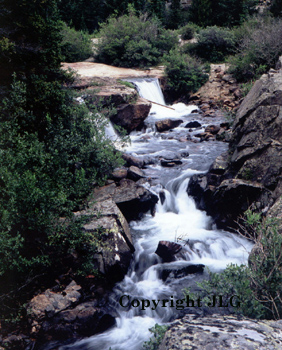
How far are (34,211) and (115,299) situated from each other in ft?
7.07

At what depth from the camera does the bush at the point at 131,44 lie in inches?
795

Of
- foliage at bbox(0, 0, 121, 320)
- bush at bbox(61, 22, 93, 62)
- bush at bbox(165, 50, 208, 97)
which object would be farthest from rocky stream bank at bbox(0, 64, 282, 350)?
bush at bbox(61, 22, 93, 62)

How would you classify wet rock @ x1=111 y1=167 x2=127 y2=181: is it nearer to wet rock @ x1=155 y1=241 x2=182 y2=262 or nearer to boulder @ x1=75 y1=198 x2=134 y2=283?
boulder @ x1=75 y1=198 x2=134 y2=283

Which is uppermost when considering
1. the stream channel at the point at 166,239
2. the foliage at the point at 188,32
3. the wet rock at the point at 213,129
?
the foliage at the point at 188,32

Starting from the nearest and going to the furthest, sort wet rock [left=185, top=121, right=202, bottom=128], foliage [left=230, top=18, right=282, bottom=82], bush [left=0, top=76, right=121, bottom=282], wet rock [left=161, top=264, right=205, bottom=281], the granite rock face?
1. bush [left=0, top=76, right=121, bottom=282]
2. wet rock [left=161, top=264, right=205, bottom=281]
3. the granite rock face
4. wet rock [left=185, top=121, right=202, bottom=128]
5. foliage [left=230, top=18, right=282, bottom=82]

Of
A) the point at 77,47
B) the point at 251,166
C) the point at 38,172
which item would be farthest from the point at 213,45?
the point at 38,172

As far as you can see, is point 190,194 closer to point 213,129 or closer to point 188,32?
point 213,129

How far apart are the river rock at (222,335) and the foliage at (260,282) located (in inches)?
33.2

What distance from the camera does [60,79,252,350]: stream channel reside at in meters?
5.53

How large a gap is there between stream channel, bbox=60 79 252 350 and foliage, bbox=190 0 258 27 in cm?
2012

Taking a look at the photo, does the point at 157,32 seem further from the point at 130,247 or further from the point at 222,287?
the point at 222,287

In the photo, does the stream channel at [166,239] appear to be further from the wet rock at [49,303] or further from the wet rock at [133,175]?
the wet rock at [49,303]

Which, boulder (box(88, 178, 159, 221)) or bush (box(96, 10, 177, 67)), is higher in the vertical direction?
bush (box(96, 10, 177, 67))

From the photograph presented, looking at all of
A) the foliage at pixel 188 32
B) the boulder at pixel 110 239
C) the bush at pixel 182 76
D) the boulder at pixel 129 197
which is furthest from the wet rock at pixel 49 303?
the foliage at pixel 188 32
